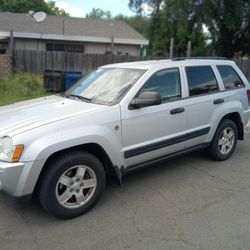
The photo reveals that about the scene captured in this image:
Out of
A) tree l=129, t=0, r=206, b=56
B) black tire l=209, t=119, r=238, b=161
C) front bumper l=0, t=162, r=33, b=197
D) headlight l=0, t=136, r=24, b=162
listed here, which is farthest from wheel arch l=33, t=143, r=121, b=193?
tree l=129, t=0, r=206, b=56

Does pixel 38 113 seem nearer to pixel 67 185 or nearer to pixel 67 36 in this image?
pixel 67 185

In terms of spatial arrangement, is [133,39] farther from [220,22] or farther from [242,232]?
[242,232]

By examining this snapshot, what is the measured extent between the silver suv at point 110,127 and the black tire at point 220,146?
2 centimetres

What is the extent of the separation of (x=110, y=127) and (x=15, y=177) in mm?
1191

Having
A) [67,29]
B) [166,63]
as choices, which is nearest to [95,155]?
[166,63]

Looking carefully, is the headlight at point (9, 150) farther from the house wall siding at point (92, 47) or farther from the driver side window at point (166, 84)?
the house wall siding at point (92, 47)

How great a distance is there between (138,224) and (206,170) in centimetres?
196

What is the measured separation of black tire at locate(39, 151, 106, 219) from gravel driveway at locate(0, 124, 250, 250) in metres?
0.12

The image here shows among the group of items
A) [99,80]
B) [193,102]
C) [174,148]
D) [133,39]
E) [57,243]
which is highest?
[133,39]

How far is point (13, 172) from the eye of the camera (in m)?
3.13

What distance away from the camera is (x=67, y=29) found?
23.3 m

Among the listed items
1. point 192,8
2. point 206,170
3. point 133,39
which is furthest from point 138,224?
point 133,39

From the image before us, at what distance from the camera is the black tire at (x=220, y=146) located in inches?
206

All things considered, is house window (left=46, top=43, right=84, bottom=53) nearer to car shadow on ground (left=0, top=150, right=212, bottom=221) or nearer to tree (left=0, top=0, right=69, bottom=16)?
car shadow on ground (left=0, top=150, right=212, bottom=221)
